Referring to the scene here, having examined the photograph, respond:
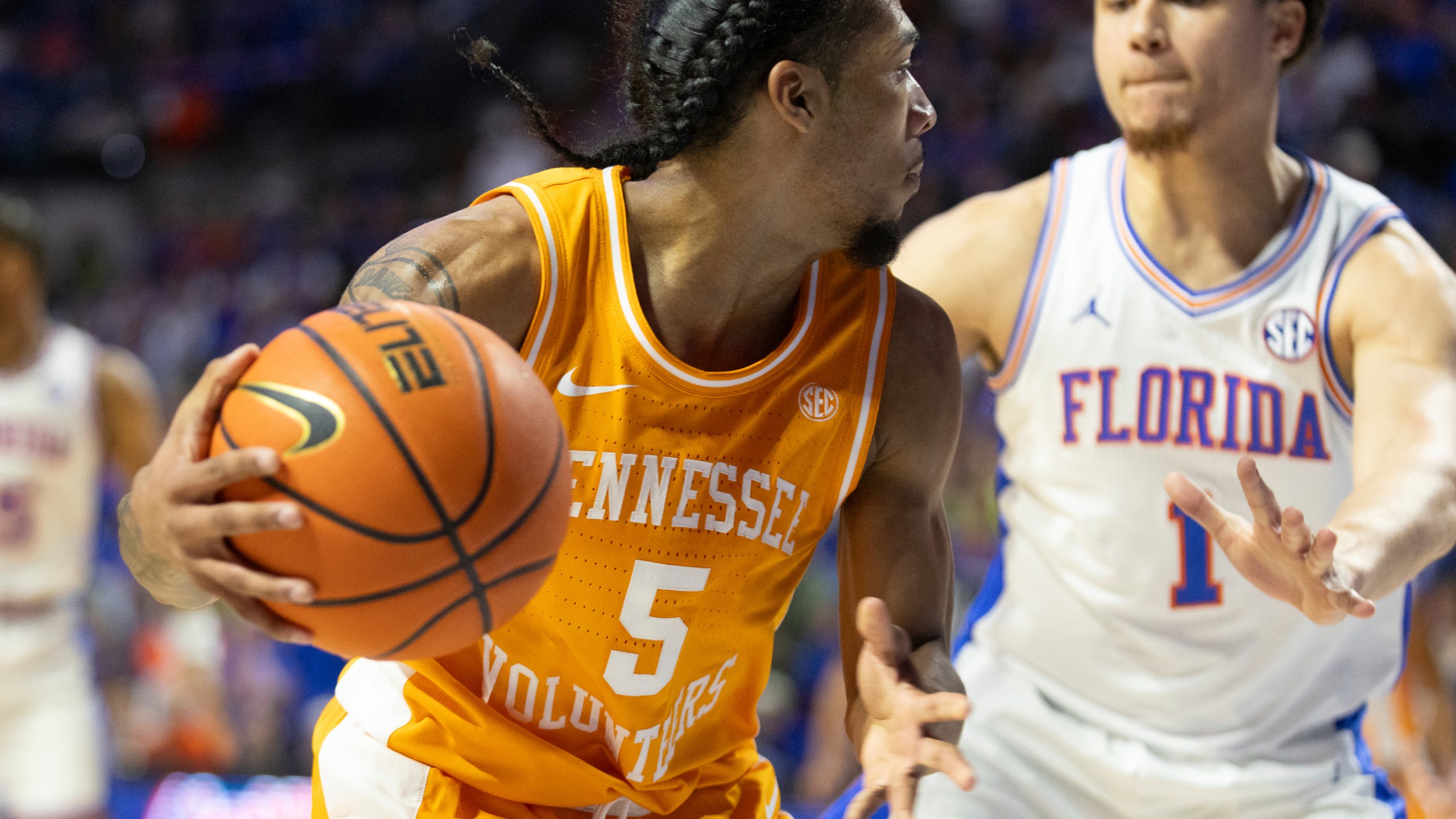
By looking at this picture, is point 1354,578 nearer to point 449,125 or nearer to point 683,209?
point 683,209

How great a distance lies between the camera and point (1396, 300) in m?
3.01

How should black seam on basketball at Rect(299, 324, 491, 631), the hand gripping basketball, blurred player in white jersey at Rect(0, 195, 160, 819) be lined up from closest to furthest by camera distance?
1. the hand gripping basketball
2. black seam on basketball at Rect(299, 324, 491, 631)
3. blurred player in white jersey at Rect(0, 195, 160, 819)

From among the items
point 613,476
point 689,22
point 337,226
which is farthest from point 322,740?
point 337,226

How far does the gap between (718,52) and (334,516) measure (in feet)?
3.40

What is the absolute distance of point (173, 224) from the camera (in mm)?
13242

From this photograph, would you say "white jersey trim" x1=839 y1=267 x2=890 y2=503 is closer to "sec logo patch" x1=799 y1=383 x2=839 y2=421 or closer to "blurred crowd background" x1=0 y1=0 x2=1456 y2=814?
"sec logo patch" x1=799 y1=383 x2=839 y2=421

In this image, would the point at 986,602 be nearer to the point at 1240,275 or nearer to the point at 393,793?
the point at 1240,275

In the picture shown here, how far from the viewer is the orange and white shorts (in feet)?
7.59

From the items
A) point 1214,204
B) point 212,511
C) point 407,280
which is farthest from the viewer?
point 1214,204

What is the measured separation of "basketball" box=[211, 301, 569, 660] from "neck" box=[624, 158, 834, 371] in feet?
1.53

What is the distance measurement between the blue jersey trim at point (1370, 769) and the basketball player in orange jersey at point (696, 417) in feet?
4.09

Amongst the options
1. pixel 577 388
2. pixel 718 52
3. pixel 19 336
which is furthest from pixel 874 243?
pixel 19 336

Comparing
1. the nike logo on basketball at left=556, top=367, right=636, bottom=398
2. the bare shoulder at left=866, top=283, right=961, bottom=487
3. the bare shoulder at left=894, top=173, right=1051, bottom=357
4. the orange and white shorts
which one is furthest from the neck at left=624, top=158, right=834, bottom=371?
the bare shoulder at left=894, top=173, right=1051, bottom=357

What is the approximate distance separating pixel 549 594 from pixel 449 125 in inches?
434
